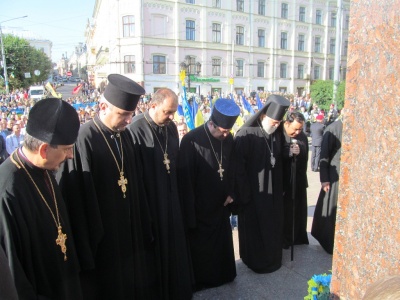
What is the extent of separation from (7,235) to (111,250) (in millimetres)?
1071

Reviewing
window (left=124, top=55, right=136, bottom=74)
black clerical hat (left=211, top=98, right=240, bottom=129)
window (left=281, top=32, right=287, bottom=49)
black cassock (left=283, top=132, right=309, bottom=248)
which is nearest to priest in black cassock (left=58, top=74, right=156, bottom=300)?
black clerical hat (left=211, top=98, right=240, bottom=129)

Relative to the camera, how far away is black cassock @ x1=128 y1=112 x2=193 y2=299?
313 centimetres

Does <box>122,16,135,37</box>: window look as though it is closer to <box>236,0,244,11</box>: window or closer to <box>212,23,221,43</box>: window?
<box>212,23,221,43</box>: window

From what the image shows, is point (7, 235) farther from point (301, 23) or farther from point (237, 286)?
point (301, 23)

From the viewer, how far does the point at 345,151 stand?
173cm

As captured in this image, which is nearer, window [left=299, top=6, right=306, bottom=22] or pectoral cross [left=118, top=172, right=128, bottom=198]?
pectoral cross [left=118, top=172, right=128, bottom=198]

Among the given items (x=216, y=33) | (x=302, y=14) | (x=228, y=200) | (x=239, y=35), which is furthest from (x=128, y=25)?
(x=228, y=200)

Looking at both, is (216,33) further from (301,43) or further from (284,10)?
(301,43)

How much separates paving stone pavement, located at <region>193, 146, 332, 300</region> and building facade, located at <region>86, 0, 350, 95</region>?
2443 cm

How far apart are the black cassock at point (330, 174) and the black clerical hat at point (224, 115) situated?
139 cm

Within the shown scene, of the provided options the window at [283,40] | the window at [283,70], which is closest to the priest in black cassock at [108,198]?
the window at [283,70]

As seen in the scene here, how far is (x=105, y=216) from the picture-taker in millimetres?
2680

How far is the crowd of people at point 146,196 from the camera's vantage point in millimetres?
1943

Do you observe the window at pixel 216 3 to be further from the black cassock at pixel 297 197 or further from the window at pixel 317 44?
the black cassock at pixel 297 197
